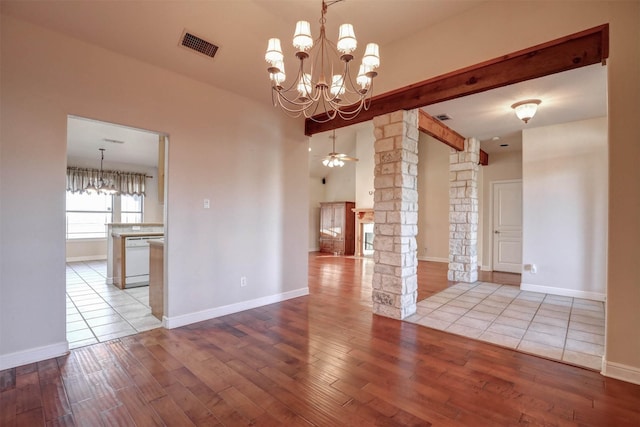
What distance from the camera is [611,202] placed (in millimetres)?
2213

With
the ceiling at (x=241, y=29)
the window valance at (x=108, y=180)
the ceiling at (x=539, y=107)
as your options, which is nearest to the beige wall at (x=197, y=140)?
the ceiling at (x=241, y=29)

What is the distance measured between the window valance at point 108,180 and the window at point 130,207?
9.7 inches

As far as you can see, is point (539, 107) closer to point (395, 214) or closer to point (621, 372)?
point (395, 214)

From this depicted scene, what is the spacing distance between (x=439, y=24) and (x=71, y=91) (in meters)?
3.40

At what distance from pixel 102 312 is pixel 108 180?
18.7 ft

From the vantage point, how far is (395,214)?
346 centimetres

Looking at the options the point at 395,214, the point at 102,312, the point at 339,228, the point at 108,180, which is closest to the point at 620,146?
the point at 395,214

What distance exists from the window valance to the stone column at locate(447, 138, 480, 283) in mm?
8293

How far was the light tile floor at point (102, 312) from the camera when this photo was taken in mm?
2934

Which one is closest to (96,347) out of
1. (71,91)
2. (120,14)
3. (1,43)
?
(71,91)

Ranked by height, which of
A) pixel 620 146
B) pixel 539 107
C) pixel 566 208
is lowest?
pixel 566 208

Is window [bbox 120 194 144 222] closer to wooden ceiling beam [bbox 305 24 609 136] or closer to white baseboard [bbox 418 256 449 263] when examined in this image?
wooden ceiling beam [bbox 305 24 609 136]

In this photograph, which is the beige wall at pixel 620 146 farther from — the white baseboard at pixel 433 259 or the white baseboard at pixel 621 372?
the white baseboard at pixel 433 259

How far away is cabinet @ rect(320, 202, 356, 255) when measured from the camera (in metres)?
9.75
